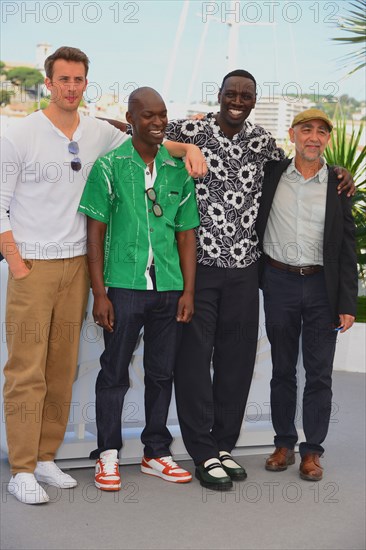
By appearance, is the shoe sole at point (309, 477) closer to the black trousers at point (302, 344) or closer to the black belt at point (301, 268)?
the black trousers at point (302, 344)

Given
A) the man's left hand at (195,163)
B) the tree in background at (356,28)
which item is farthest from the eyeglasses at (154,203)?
the tree in background at (356,28)

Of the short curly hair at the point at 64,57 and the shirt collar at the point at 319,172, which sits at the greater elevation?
the short curly hair at the point at 64,57

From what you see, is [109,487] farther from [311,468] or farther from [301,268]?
[301,268]

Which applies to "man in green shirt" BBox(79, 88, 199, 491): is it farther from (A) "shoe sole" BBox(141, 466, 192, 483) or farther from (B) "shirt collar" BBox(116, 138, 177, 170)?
(A) "shoe sole" BBox(141, 466, 192, 483)

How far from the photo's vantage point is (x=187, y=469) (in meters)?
4.03

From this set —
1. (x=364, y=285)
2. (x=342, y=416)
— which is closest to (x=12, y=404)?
(x=342, y=416)

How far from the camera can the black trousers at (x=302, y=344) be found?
12.7ft

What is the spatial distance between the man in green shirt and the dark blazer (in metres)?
0.36

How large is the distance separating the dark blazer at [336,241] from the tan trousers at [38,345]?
81 centimetres

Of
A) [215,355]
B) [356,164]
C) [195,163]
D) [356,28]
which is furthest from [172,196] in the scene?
[356,28]

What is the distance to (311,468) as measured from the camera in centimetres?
395

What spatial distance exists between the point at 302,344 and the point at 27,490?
4.15 feet

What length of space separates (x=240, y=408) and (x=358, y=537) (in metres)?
0.81

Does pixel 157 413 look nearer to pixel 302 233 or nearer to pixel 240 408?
pixel 240 408
